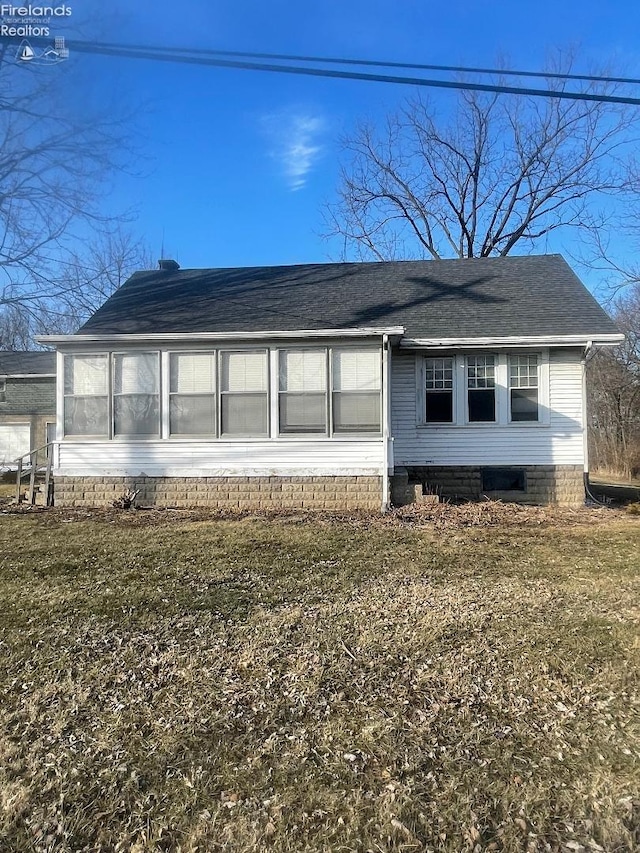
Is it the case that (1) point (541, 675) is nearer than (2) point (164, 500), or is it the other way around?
(1) point (541, 675)

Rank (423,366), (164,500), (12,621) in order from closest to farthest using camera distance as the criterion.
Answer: (12,621) < (164,500) < (423,366)

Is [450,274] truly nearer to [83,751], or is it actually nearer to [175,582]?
[175,582]

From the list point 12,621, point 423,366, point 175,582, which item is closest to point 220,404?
point 423,366

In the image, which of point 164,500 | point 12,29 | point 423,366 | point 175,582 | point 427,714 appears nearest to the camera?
point 427,714

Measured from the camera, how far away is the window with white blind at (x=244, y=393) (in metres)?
10.4

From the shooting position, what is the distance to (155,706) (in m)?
3.37

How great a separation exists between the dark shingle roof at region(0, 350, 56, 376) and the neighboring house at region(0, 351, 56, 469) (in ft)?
0.41

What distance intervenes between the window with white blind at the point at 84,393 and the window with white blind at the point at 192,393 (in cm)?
136

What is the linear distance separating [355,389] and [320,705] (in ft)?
23.7

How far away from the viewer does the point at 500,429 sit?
438 inches

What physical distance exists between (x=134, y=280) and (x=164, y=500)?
771 centimetres

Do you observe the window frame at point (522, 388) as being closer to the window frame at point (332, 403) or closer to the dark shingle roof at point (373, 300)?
the dark shingle roof at point (373, 300)

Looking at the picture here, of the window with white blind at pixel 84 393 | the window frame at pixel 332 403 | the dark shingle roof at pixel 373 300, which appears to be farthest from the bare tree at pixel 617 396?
the window with white blind at pixel 84 393

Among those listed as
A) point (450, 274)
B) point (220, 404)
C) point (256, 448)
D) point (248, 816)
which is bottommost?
point (248, 816)
